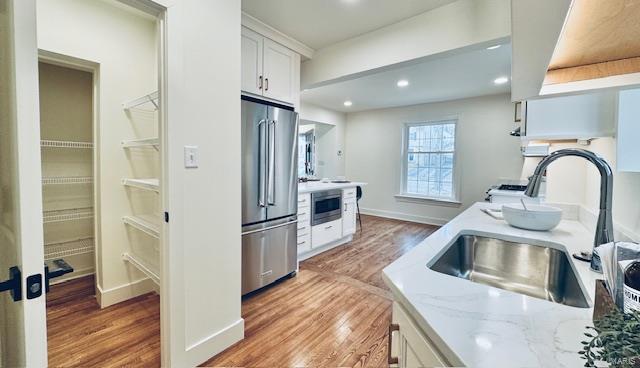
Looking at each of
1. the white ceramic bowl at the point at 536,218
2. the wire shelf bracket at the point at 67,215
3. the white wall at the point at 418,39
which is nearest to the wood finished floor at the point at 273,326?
the wire shelf bracket at the point at 67,215

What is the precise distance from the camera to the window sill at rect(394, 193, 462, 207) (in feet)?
17.6

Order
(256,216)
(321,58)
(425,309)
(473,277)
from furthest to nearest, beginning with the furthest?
(321,58) → (256,216) → (473,277) → (425,309)

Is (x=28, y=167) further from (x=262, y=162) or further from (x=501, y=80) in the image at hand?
(x=501, y=80)

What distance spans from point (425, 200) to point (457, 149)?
3.93ft

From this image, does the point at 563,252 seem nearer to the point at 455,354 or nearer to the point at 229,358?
the point at 455,354

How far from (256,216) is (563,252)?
208 centimetres

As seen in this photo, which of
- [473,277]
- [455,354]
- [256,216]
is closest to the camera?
[455,354]

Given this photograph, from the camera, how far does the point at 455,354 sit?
508 mm

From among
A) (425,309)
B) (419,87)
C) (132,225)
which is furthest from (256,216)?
(419,87)

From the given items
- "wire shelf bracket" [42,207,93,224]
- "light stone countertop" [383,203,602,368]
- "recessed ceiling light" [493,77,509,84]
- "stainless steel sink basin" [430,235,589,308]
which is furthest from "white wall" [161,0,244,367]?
"recessed ceiling light" [493,77,509,84]

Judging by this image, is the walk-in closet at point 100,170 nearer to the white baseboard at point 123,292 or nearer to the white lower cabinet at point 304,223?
the white baseboard at point 123,292

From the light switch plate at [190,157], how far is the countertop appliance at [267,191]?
0.74 m

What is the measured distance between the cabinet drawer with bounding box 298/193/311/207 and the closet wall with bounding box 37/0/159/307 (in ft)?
4.88

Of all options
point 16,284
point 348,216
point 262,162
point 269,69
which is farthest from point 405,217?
point 16,284
